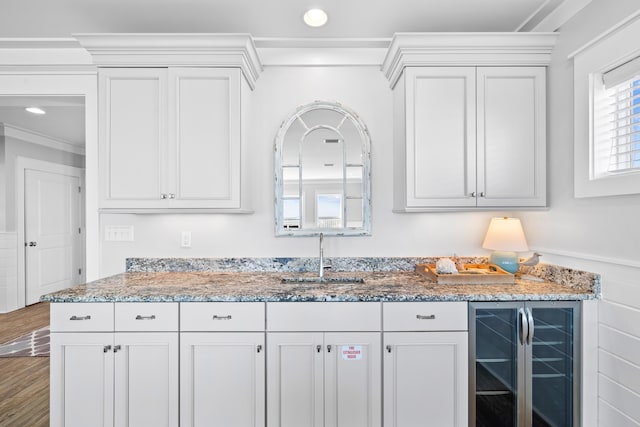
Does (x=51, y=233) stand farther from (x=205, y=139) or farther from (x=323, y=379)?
(x=323, y=379)

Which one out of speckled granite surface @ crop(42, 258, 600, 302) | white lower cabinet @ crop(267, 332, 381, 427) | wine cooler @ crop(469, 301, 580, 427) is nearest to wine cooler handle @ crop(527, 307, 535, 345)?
wine cooler @ crop(469, 301, 580, 427)

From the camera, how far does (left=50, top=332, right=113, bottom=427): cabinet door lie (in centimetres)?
169

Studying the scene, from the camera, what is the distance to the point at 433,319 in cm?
171

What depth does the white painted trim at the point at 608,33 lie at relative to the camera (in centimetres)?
152

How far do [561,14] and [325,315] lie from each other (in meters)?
2.28

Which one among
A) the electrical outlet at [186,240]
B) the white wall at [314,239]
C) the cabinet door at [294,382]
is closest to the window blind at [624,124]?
the white wall at [314,239]

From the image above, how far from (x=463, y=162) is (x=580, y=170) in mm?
611

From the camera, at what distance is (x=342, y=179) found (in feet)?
7.76

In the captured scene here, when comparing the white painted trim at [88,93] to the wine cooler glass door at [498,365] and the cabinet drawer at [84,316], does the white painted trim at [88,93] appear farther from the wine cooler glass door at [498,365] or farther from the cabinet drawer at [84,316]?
the wine cooler glass door at [498,365]

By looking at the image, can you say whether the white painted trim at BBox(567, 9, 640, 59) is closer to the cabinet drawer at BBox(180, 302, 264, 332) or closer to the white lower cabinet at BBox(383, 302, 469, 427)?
the white lower cabinet at BBox(383, 302, 469, 427)

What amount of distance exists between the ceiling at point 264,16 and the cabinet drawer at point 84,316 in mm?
1759

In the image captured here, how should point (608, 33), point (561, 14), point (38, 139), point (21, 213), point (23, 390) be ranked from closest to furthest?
point (608, 33), point (561, 14), point (23, 390), point (21, 213), point (38, 139)

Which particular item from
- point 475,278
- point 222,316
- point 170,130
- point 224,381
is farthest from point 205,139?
point 475,278

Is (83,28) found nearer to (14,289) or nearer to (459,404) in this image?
(459,404)
